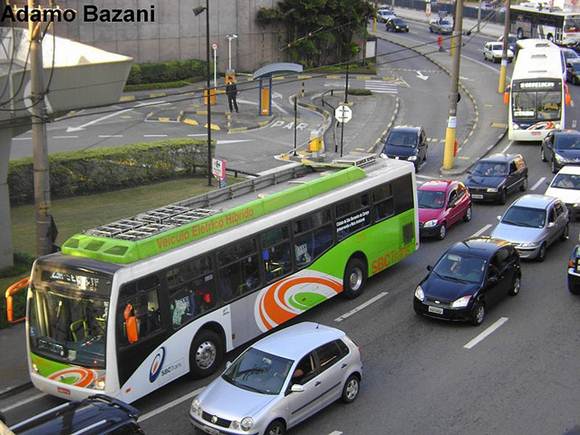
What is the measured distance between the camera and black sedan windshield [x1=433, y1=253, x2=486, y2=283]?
798 inches

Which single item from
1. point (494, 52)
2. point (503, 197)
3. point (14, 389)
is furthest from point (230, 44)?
point (14, 389)

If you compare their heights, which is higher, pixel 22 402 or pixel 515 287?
pixel 515 287

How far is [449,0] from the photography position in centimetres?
11188

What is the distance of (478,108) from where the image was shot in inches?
1976

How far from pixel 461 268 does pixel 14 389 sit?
10.5 meters

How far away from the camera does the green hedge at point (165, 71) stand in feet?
174

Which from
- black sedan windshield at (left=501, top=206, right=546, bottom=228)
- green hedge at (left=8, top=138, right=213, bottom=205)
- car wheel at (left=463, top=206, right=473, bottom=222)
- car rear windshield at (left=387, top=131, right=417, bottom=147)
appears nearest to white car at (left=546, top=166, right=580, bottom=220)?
car wheel at (left=463, top=206, right=473, bottom=222)

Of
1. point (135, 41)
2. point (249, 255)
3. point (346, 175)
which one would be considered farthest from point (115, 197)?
point (135, 41)

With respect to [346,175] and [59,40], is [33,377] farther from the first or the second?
[59,40]

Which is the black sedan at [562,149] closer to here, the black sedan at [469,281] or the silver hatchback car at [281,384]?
the black sedan at [469,281]

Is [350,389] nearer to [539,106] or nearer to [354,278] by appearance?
[354,278]

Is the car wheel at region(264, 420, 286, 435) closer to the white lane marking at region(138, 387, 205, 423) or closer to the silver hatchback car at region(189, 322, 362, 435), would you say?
the silver hatchback car at region(189, 322, 362, 435)

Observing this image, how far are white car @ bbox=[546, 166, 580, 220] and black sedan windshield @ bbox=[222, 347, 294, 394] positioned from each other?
16258 mm

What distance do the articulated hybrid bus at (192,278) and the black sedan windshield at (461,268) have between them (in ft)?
7.17
